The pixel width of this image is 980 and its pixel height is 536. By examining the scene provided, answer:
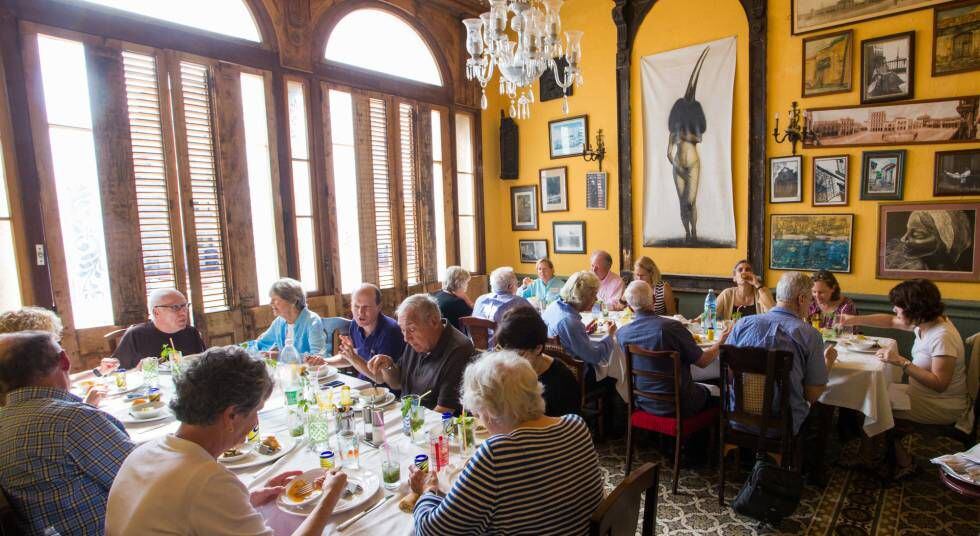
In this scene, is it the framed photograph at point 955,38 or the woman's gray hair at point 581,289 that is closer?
the woman's gray hair at point 581,289

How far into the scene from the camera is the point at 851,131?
15.6 ft

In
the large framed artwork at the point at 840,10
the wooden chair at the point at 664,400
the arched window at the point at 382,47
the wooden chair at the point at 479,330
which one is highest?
the arched window at the point at 382,47

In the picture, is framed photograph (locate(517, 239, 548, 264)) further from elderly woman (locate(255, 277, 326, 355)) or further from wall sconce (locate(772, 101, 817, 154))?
elderly woman (locate(255, 277, 326, 355))

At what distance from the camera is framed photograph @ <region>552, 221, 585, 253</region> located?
681cm

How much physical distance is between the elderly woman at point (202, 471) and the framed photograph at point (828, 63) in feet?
17.9

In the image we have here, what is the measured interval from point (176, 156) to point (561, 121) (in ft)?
14.8

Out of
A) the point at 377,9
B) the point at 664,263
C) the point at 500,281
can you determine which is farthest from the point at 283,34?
the point at 664,263

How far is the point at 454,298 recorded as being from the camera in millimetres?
4816

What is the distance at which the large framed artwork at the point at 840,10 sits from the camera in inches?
176

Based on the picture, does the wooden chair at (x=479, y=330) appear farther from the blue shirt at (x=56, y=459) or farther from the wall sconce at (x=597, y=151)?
the wall sconce at (x=597, y=151)

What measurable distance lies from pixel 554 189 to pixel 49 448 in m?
6.07

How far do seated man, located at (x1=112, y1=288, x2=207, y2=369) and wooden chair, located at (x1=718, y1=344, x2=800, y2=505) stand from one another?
367cm

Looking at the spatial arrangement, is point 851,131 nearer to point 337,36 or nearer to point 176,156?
point 337,36

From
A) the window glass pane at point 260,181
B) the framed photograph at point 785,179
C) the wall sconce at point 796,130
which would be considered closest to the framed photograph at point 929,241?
the framed photograph at point 785,179
